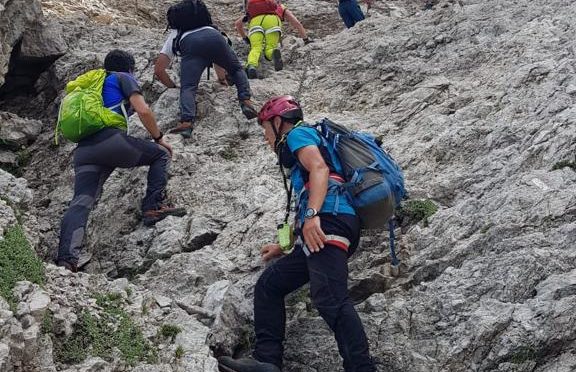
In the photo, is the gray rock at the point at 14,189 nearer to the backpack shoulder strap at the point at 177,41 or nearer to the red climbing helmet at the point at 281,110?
the red climbing helmet at the point at 281,110

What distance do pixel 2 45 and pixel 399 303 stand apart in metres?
9.50

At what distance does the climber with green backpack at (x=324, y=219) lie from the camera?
7.00 m

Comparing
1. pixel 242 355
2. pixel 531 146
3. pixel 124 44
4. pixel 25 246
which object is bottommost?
pixel 242 355

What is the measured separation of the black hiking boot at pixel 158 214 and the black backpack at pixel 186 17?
3.82 metres

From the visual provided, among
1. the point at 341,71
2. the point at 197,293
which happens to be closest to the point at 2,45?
the point at 341,71

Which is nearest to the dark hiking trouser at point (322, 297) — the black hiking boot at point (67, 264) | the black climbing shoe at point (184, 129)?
the black hiking boot at point (67, 264)

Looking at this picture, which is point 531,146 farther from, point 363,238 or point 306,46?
point 306,46

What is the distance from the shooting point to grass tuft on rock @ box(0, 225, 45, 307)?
6.66m

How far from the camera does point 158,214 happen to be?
1051 cm

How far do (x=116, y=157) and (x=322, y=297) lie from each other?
4326 mm

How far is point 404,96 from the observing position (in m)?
13.3

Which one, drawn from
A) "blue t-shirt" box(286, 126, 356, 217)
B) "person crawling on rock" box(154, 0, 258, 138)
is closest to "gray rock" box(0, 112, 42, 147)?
"person crawling on rock" box(154, 0, 258, 138)

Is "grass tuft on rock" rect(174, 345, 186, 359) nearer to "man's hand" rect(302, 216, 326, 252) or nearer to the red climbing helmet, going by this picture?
"man's hand" rect(302, 216, 326, 252)

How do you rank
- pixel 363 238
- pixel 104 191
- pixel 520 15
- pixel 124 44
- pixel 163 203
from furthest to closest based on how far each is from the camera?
pixel 124 44 → pixel 520 15 → pixel 104 191 → pixel 163 203 → pixel 363 238
